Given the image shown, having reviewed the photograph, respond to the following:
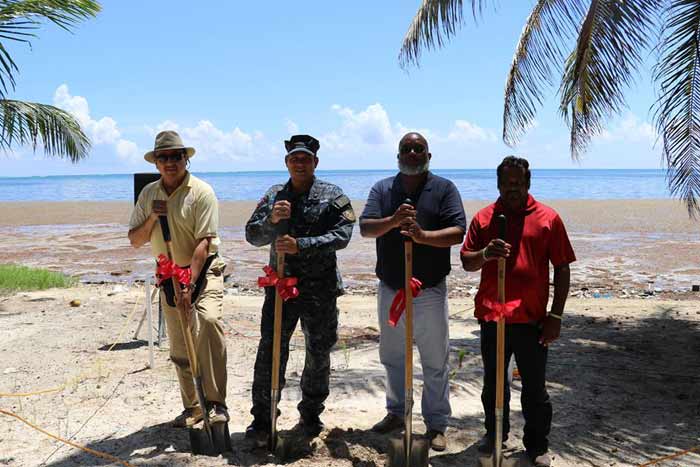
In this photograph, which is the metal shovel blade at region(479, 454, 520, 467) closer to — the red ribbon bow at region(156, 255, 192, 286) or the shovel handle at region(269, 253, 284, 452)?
the shovel handle at region(269, 253, 284, 452)

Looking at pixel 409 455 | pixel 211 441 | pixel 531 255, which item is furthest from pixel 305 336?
pixel 531 255

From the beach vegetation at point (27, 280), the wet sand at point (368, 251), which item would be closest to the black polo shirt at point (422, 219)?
the wet sand at point (368, 251)

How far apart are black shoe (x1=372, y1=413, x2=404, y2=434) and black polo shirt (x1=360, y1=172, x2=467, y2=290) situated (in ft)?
3.42

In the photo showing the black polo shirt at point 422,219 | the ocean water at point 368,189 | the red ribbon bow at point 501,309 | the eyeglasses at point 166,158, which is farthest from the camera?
the ocean water at point 368,189

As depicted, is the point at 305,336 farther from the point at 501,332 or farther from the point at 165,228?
the point at 501,332

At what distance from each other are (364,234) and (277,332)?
912mm

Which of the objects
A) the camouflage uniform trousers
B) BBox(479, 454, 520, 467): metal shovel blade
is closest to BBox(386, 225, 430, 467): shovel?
BBox(479, 454, 520, 467): metal shovel blade

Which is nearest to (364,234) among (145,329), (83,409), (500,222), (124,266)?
(500,222)

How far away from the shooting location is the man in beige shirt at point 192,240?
178 inches

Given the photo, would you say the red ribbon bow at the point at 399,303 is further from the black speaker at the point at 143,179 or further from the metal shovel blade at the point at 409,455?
the black speaker at the point at 143,179

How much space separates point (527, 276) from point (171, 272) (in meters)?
2.32

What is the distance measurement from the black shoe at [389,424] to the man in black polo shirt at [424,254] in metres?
0.27

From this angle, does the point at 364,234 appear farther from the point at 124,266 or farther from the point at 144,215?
the point at 124,266

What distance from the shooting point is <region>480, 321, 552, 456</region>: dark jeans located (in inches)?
158
